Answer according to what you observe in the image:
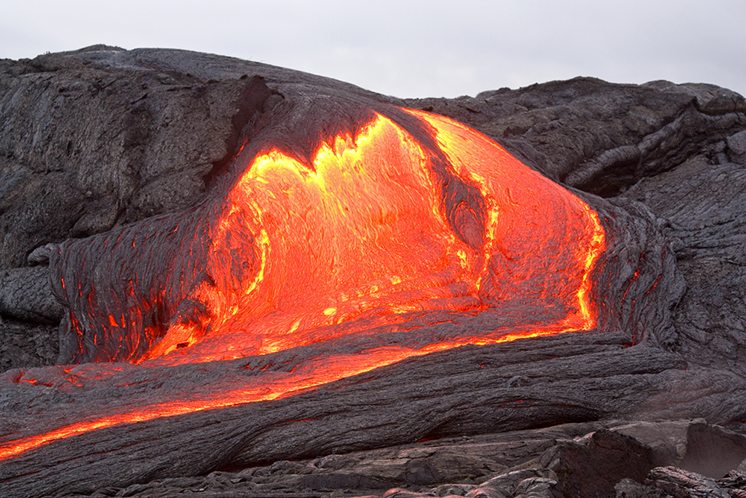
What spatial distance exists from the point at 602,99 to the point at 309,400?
46.0 feet

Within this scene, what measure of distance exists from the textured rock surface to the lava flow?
594 mm

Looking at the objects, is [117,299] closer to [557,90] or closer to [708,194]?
[708,194]

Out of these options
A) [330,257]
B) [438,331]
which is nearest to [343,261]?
[330,257]

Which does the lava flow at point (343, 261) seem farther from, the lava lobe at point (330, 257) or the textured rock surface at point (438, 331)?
the textured rock surface at point (438, 331)

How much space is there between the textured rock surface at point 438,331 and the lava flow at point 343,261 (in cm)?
59

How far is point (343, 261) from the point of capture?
1270cm

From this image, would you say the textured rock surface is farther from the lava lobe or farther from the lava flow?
the lava lobe

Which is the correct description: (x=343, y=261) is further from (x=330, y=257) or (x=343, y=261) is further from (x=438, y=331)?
(x=438, y=331)

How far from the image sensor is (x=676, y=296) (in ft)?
43.0

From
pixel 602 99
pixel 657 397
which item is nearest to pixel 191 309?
pixel 657 397

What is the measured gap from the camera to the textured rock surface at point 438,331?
827 cm

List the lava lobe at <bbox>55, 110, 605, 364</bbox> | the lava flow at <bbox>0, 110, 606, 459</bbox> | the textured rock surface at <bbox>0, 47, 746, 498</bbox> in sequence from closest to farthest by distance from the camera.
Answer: the textured rock surface at <bbox>0, 47, 746, 498</bbox>
the lava flow at <bbox>0, 110, 606, 459</bbox>
the lava lobe at <bbox>55, 110, 605, 364</bbox>

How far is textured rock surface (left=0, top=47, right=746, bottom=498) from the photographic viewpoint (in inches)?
325

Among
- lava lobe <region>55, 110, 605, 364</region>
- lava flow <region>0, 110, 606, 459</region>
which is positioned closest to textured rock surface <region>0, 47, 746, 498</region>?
lava flow <region>0, 110, 606, 459</region>
